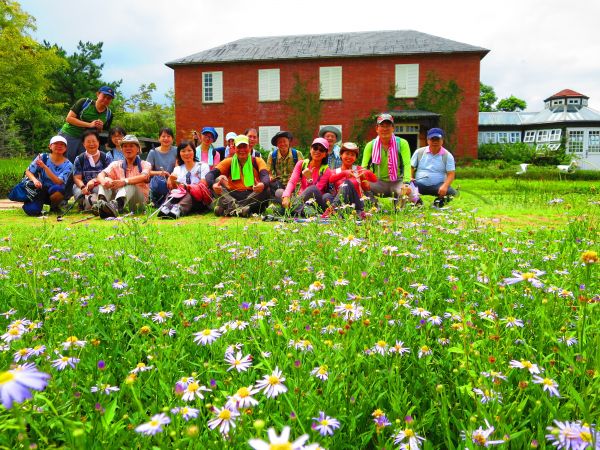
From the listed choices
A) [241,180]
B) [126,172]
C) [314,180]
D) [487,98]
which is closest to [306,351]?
[314,180]

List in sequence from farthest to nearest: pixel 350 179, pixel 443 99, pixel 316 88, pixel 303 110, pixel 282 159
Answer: pixel 303 110
pixel 316 88
pixel 443 99
pixel 282 159
pixel 350 179

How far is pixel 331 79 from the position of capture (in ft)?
83.6

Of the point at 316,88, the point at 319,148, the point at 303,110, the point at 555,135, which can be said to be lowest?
the point at 319,148

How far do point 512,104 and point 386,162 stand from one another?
2648 inches

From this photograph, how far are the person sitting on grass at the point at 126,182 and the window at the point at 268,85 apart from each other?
19.0m

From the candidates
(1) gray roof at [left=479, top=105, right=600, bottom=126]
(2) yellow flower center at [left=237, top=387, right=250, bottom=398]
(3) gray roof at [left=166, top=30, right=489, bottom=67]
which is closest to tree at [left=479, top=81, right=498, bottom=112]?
(1) gray roof at [left=479, top=105, right=600, bottom=126]

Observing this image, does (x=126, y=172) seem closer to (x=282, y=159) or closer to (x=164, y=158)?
(x=164, y=158)

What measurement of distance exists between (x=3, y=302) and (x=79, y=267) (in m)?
0.61

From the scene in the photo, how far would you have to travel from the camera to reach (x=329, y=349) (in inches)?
58.5

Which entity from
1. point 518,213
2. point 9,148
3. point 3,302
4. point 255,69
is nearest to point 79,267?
point 3,302

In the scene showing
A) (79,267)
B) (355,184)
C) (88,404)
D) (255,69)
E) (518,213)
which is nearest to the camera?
(88,404)

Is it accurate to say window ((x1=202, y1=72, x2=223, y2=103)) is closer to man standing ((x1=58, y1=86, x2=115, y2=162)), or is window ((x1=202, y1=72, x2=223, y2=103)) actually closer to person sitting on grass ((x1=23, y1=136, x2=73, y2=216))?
man standing ((x1=58, y1=86, x2=115, y2=162))

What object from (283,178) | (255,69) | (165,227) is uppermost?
(255,69)

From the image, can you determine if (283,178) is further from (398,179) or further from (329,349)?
(329,349)
